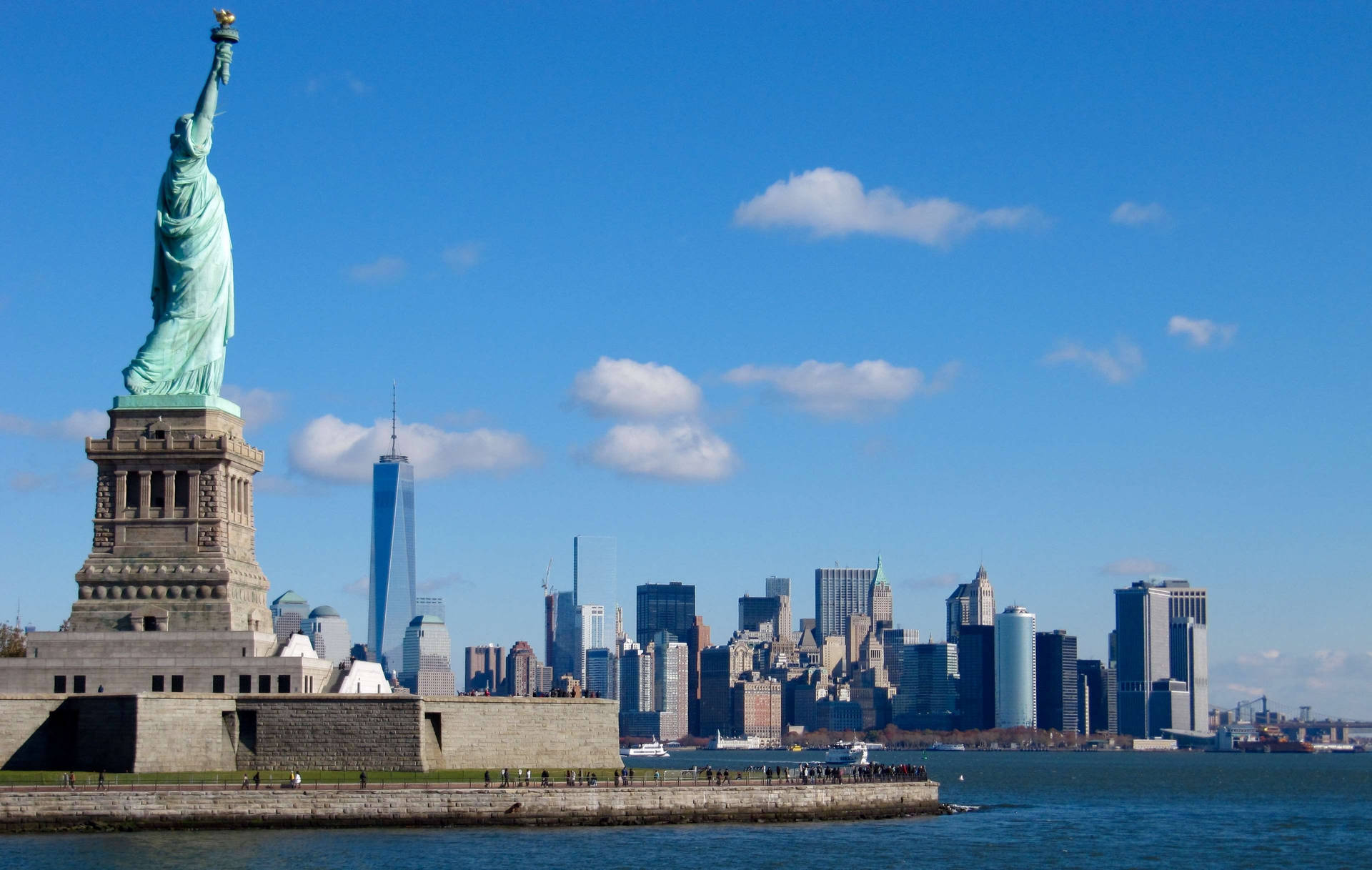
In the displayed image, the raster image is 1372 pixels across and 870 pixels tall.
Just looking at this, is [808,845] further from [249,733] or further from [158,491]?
[158,491]

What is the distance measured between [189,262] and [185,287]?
109 centimetres

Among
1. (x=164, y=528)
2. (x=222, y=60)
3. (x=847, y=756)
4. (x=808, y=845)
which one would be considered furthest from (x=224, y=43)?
(x=847, y=756)

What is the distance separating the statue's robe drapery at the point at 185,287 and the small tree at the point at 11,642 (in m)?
21.6

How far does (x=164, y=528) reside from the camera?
3287 inches

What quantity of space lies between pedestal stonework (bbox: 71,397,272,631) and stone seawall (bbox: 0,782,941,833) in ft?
33.6

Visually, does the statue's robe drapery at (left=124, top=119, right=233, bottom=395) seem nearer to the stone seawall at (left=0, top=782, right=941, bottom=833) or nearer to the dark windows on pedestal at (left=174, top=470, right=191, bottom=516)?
the dark windows on pedestal at (left=174, top=470, right=191, bottom=516)

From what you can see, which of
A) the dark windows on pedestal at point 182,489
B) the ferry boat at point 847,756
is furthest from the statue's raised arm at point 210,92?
the ferry boat at point 847,756

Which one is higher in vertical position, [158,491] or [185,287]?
[185,287]

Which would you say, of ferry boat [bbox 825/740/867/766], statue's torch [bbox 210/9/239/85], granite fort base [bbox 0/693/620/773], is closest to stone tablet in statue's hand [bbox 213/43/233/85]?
statue's torch [bbox 210/9/239/85]

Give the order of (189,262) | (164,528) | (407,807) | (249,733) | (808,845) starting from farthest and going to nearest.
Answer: (189,262)
(164,528)
(249,733)
(808,845)
(407,807)

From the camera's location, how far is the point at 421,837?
73.5 metres

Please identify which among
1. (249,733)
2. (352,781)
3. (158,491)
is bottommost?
(352,781)

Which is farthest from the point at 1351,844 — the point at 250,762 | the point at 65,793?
the point at 65,793

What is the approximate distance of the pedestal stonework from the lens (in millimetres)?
82562
